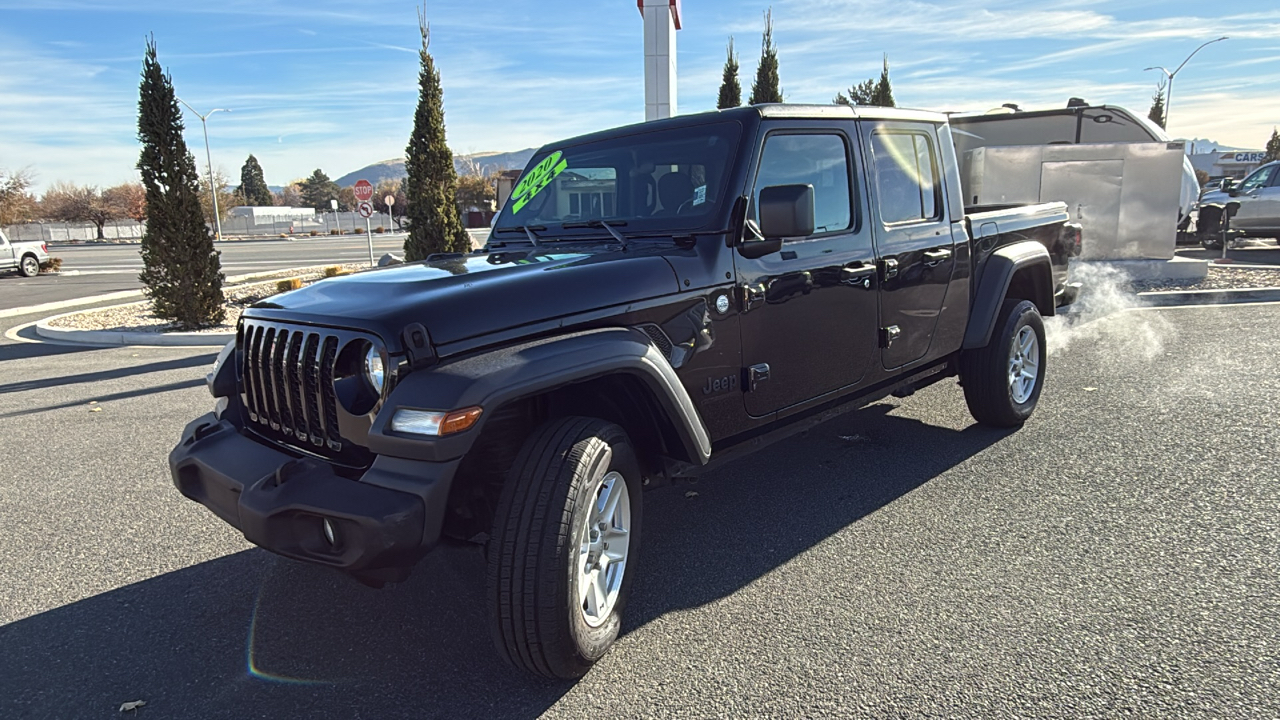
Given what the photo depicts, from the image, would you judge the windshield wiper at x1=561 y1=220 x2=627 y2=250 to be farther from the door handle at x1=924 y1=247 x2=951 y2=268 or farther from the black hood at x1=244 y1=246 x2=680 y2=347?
the door handle at x1=924 y1=247 x2=951 y2=268

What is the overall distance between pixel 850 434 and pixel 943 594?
2.18 m

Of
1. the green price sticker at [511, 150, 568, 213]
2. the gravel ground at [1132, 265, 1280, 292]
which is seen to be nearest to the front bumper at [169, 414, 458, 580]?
the green price sticker at [511, 150, 568, 213]

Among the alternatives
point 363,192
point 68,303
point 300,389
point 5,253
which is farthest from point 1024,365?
point 5,253

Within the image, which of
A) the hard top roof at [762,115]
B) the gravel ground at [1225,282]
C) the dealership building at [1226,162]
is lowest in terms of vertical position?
the gravel ground at [1225,282]

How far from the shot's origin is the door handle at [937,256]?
4.26 meters

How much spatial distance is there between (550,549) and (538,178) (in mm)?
2303

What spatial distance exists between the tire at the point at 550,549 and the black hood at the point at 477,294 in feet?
1.33

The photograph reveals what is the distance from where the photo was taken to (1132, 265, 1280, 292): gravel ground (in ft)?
36.3

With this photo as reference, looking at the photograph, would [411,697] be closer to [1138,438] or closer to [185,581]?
[185,581]

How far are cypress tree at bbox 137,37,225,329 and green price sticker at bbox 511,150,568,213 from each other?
8.49 m

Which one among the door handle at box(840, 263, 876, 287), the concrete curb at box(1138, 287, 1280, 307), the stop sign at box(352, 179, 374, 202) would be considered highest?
the stop sign at box(352, 179, 374, 202)

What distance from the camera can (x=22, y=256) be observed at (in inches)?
926

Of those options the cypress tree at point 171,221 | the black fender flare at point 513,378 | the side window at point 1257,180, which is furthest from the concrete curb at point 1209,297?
the cypress tree at point 171,221

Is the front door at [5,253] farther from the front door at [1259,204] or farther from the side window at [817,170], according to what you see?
the front door at [1259,204]
